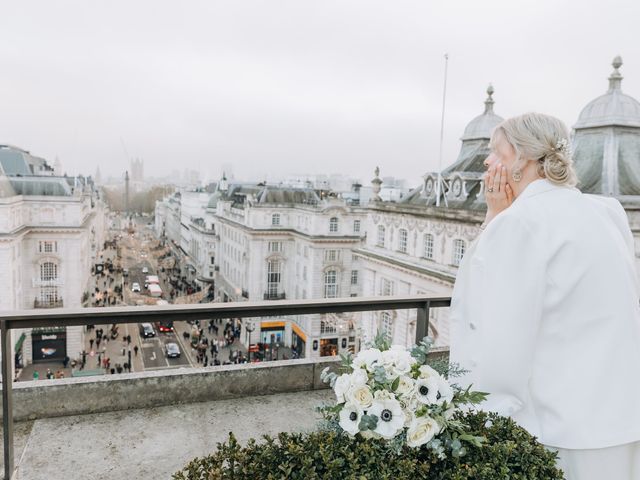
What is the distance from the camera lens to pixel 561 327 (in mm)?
2996

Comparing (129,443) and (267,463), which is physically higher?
(267,463)

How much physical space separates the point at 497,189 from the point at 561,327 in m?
0.96

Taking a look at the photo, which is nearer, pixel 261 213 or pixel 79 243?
pixel 79 243

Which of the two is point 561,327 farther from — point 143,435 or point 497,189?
point 143,435

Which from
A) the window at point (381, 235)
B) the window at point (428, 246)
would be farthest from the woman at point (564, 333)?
the window at point (381, 235)

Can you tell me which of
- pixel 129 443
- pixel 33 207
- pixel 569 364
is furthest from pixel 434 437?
pixel 33 207

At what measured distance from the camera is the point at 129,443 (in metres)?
4.26

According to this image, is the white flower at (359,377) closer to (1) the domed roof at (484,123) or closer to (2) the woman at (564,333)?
(2) the woman at (564,333)

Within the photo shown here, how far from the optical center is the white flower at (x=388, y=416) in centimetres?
245

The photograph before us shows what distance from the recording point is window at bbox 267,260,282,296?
173 feet

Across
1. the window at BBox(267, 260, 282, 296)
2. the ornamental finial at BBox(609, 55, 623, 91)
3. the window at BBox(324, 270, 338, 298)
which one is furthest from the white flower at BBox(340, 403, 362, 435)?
the window at BBox(267, 260, 282, 296)

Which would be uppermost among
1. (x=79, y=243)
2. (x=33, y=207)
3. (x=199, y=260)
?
(x=33, y=207)

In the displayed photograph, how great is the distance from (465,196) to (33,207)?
30.0m

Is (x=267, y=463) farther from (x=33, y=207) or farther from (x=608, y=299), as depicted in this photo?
(x=33, y=207)
